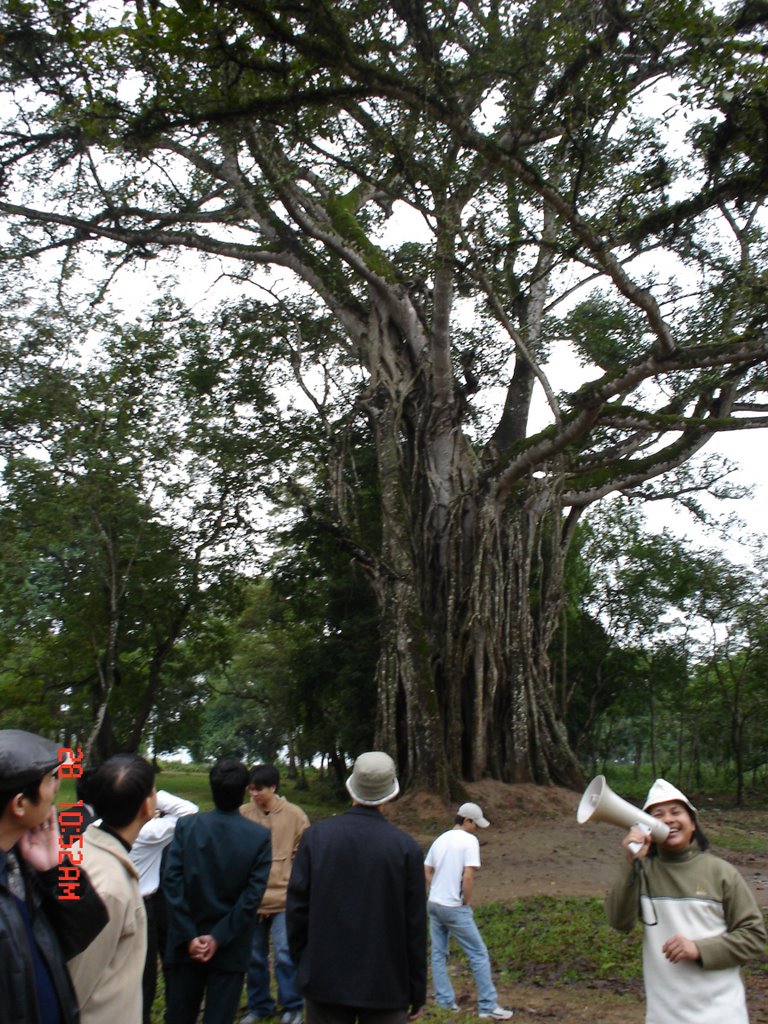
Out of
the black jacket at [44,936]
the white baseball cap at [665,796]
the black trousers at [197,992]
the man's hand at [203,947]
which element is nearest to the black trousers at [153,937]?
the black trousers at [197,992]

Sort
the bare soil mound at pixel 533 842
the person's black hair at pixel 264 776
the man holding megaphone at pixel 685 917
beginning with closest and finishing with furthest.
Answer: the man holding megaphone at pixel 685 917, the person's black hair at pixel 264 776, the bare soil mound at pixel 533 842

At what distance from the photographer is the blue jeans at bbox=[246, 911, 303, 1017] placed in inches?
214

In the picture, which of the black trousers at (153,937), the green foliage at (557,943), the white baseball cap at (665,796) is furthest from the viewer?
the green foliage at (557,943)

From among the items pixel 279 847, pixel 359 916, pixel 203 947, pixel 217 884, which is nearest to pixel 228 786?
pixel 217 884

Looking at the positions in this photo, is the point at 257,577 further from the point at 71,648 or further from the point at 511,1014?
the point at 511,1014

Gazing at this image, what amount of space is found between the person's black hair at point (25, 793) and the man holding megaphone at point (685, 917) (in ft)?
6.55

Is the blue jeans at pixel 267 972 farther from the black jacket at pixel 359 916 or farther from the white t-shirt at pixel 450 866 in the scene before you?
the black jacket at pixel 359 916

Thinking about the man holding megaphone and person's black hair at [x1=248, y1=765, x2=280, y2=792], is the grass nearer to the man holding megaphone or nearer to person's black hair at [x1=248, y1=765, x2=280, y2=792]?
person's black hair at [x1=248, y1=765, x2=280, y2=792]

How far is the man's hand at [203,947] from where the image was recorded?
407 cm

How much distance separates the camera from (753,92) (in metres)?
8.07

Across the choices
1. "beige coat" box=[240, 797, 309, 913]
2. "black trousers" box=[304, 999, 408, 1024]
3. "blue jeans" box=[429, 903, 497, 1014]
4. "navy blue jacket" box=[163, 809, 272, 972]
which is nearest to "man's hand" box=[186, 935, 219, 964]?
"navy blue jacket" box=[163, 809, 272, 972]

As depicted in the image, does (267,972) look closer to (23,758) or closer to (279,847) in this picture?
(279,847)

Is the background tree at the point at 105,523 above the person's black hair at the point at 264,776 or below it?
above

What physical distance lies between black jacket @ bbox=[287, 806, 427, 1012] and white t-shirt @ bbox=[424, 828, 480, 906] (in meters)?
2.21
